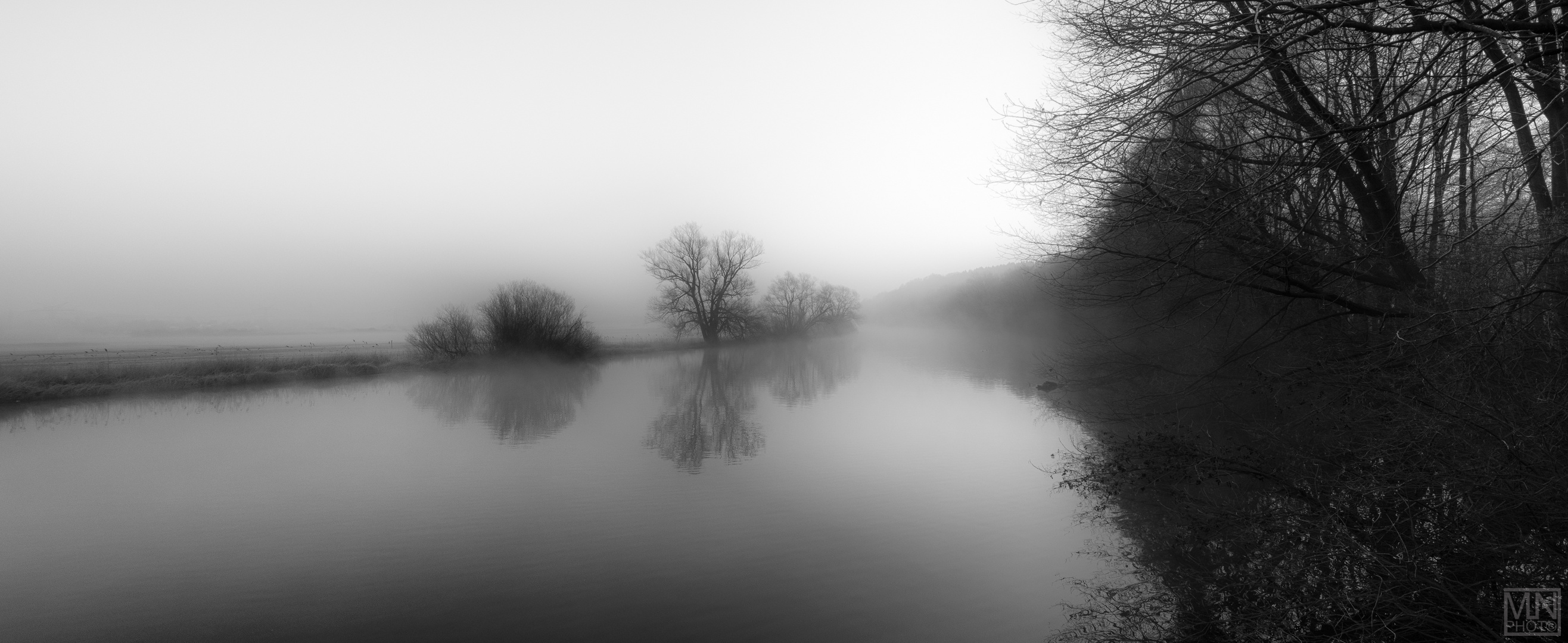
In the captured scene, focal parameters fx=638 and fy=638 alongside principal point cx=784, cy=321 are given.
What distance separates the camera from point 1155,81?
10.7 ft

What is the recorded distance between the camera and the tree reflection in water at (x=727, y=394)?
10.2m

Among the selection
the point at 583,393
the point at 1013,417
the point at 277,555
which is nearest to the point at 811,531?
the point at 277,555

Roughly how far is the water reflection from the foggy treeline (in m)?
9.13

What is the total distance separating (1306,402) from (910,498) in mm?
4057

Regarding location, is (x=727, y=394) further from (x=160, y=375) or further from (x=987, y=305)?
(x=987, y=305)

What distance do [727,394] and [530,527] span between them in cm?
1098

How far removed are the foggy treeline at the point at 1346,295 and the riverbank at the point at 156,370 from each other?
20894 mm

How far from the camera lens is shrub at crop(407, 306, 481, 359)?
25.5 m

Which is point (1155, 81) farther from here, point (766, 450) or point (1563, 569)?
point (766, 450)

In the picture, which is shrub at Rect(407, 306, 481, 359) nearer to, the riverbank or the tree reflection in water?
the riverbank

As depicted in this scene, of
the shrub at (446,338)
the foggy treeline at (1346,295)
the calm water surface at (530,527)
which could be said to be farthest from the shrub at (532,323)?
the foggy treeline at (1346,295)

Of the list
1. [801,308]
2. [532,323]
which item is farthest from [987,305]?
[532,323]

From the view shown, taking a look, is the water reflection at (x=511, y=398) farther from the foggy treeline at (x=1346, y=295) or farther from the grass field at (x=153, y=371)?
the foggy treeline at (x=1346, y=295)

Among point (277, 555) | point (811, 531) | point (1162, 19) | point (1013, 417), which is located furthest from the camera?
point (1013, 417)
